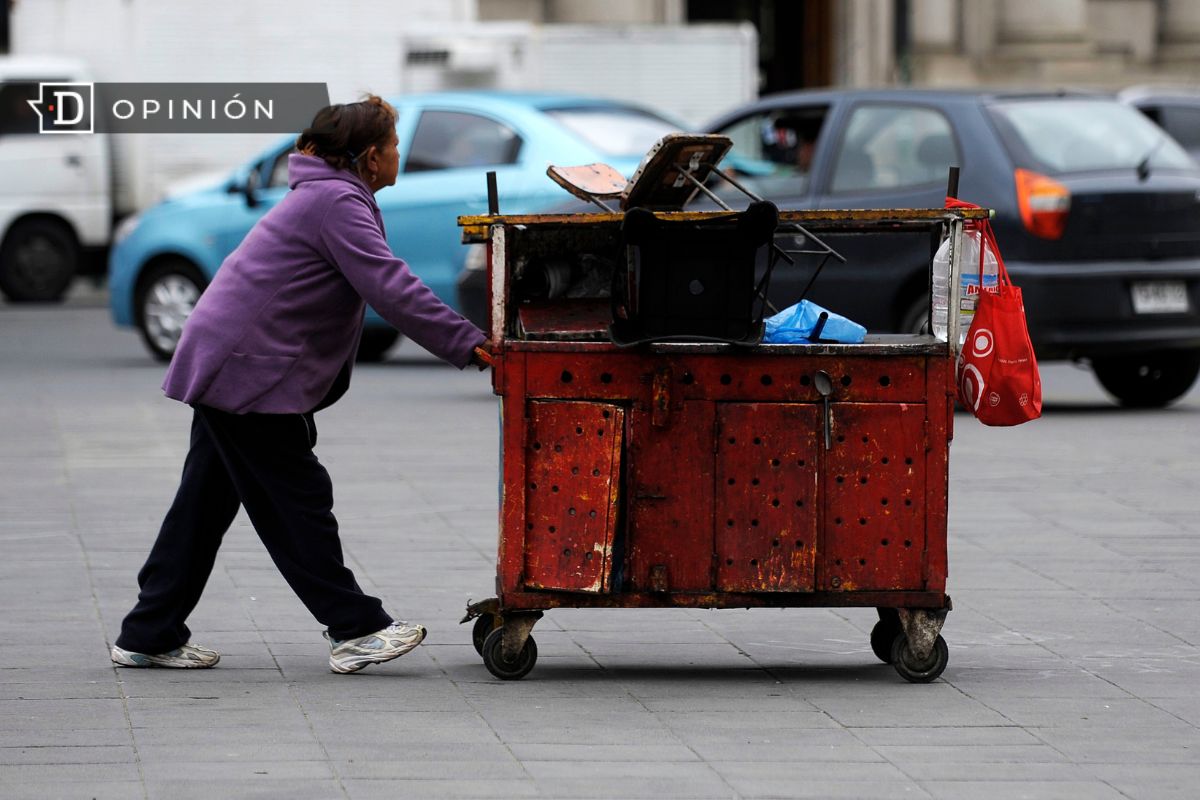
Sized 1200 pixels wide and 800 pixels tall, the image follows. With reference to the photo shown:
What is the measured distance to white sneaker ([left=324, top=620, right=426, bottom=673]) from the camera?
6008 mm

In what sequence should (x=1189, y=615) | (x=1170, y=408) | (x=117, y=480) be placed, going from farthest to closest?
1. (x=1170, y=408)
2. (x=117, y=480)
3. (x=1189, y=615)

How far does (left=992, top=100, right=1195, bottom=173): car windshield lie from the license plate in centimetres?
60

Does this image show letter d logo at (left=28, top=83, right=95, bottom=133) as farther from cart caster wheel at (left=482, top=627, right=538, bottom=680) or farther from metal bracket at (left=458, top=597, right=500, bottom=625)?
cart caster wheel at (left=482, top=627, right=538, bottom=680)

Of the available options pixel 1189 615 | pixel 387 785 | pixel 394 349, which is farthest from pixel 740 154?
pixel 387 785

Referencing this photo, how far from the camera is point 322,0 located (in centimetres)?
2242

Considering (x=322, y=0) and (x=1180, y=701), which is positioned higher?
(x=322, y=0)

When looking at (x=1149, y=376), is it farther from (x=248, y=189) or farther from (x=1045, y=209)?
(x=248, y=189)

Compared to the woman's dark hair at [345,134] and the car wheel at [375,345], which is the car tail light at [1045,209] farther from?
the woman's dark hair at [345,134]

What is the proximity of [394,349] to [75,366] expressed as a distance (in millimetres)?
2553

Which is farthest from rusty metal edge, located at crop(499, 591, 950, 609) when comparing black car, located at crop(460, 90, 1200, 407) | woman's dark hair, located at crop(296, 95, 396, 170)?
black car, located at crop(460, 90, 1200, 407)

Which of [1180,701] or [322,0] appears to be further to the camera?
[322,0]

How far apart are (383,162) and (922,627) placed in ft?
6.00

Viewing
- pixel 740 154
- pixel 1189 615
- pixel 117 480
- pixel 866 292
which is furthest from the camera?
pixel 740 154

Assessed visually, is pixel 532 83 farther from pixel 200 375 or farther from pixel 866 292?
pixel 200 375
